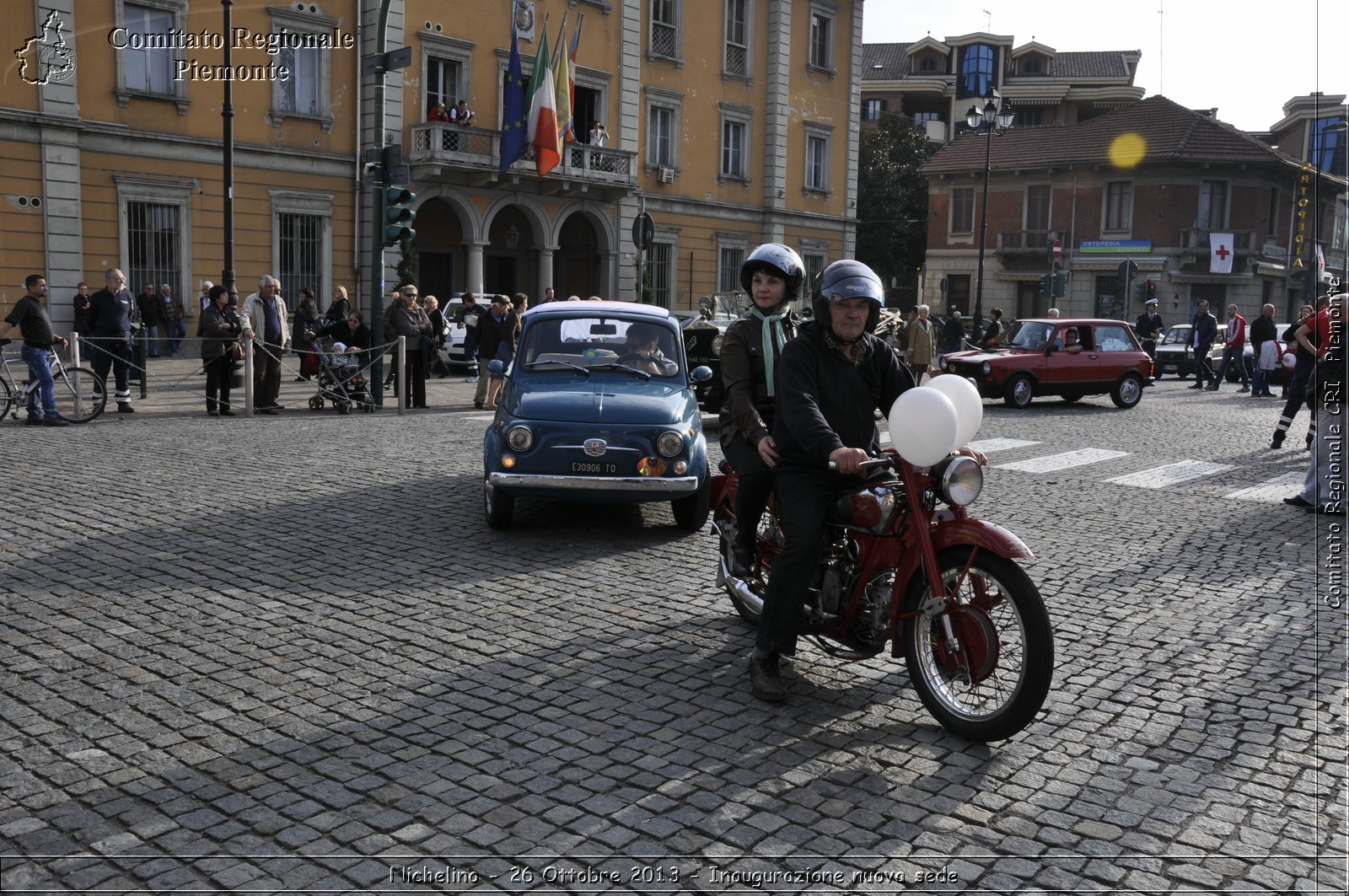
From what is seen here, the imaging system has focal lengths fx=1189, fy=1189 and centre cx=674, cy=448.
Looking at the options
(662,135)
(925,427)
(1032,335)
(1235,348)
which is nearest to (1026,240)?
(662,135)

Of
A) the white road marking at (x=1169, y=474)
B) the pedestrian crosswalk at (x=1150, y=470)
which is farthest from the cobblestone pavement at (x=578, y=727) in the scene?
the white road marking at (x=1169, y=474)

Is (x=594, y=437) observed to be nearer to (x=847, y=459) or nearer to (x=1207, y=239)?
(x=847, y=459)

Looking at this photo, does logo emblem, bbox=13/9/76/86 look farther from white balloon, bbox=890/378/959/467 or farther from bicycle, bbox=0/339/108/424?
white balloon, bbox=890/378/959/467

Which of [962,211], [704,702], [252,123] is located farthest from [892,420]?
[962,211]

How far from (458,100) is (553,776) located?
29536 mm

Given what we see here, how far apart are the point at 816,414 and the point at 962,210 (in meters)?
53.9

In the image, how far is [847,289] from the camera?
4711 mm

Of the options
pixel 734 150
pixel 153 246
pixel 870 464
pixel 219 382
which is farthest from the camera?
pixel 734 150

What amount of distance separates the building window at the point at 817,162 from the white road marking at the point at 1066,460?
29075 millimetres

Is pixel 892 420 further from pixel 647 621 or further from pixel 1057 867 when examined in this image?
pixel 647 621

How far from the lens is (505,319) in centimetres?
1777

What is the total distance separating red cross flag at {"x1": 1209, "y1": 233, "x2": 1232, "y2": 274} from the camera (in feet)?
161

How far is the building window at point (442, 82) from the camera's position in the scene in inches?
1211

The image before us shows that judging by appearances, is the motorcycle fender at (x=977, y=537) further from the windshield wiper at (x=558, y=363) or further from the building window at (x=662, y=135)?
the building window at (x=662, y=135)
